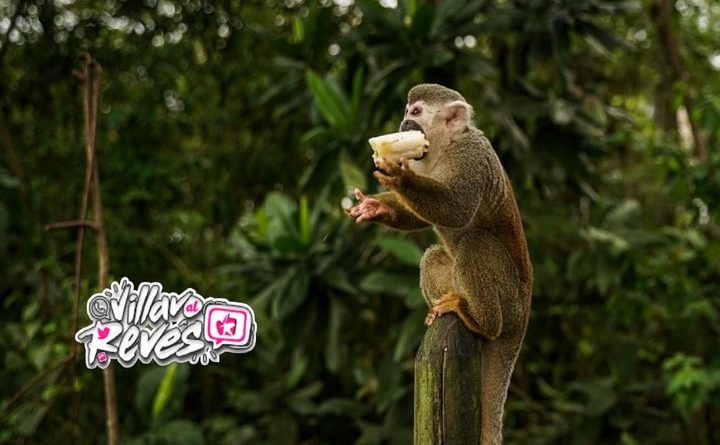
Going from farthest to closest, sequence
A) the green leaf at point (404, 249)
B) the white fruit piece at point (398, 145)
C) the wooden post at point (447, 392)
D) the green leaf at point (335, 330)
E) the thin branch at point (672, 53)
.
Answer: the thin branch at point (672, 53)
the green leaf at point (335, 330)
the green leaf at point (404, 249)
the white fruit piece at point (398, 145)
the wooden post at point (447, 392)

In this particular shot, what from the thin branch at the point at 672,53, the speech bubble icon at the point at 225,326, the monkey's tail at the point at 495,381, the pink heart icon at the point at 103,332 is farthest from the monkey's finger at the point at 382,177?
the thin branch at the point at 672,53

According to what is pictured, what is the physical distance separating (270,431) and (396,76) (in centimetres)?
239

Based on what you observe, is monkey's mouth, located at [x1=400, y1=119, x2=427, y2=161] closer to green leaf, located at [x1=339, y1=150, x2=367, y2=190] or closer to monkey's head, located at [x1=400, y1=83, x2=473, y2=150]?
monkey's head, located at [x1=400, y1=83, x2=473, y2=150]

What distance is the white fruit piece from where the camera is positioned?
2004mm

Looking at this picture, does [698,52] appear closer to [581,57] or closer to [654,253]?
[581,57]

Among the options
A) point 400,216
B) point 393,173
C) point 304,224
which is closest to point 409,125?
point 393,173

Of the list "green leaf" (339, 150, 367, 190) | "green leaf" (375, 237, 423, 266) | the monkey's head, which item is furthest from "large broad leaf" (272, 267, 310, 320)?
the monkey's head

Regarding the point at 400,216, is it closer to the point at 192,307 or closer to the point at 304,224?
the point at 192,307

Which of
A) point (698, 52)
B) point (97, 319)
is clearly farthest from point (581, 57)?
point (97, 319)

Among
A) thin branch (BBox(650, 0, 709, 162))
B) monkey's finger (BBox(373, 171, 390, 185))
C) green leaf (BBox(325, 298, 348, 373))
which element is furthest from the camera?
thin branch (BBox(650, 0, 709, 162))

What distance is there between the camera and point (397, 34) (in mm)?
4492

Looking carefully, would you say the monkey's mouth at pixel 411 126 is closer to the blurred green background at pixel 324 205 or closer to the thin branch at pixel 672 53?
the blurred green background at pixel 324 205

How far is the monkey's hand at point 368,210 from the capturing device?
2.22 meters

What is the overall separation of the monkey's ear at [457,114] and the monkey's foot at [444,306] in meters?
0.49
